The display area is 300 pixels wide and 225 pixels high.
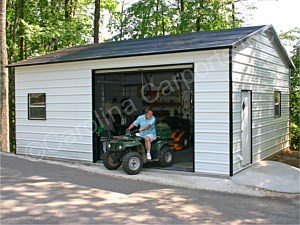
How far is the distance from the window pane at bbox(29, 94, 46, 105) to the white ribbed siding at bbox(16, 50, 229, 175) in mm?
174

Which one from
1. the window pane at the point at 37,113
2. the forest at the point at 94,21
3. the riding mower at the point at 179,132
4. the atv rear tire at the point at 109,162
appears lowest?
the atv rear tire at the point at 109,162

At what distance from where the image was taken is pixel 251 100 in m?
9.42

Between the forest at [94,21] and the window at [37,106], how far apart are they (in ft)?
24.4

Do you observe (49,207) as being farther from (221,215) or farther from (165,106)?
(165,106)

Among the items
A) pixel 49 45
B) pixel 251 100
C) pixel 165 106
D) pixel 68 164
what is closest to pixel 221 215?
pixel 251 100

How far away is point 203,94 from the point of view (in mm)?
8336

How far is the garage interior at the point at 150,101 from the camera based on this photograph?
13.3m

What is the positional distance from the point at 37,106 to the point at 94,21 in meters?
10.7

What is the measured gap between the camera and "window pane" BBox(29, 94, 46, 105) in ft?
37.1

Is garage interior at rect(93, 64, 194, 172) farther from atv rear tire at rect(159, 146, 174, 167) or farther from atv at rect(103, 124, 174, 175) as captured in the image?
atv at rect(103, 124, 174, 175)

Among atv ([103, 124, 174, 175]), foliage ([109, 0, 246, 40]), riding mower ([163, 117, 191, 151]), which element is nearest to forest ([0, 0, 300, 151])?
foliage ([109, 0, 246, 40])

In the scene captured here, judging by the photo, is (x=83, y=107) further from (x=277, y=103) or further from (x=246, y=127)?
(x=277, y=103)

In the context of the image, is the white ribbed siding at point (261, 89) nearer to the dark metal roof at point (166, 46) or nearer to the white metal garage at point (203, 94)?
the white metal garage at point (203, 94)

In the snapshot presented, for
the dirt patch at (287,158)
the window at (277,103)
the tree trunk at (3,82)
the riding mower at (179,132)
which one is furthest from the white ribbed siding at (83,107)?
the window at (277,103)
